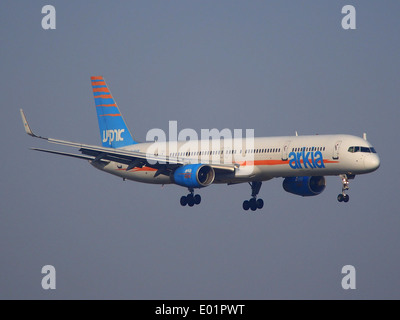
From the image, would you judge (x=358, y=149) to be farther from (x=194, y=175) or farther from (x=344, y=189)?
(x=194, y=175)

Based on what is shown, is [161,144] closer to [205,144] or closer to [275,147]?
[205,144]

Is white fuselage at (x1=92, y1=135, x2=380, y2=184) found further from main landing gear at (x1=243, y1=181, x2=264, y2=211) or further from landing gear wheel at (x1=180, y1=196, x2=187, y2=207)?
main landing gear at (x1=243, y1=181, x2=264, y2=211)

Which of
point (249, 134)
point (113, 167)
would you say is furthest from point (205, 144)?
point (113, 167)

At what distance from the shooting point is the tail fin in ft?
324

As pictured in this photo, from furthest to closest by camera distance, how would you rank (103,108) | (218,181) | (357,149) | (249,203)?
(103,108)
(249,203)
(218,181)
(357,149)

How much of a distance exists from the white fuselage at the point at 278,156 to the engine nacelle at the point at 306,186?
532 cm

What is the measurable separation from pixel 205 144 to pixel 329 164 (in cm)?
1323

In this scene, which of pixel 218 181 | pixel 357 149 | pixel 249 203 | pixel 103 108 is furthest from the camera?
pixel 103 108

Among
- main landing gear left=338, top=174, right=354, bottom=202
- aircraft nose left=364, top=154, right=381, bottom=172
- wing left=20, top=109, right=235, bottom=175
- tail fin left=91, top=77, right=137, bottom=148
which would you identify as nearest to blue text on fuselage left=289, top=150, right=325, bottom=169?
main landing gear left=338, top=174, right=354, bottom=202

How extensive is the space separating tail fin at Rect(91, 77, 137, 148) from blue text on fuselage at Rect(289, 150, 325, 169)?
68.6 ft

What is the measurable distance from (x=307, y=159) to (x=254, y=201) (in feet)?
40.7

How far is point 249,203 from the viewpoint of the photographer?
93.6 m

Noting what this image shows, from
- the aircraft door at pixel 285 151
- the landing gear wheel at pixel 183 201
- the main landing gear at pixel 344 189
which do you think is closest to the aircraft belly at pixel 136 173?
the landing gear wheel at pixel 183 201

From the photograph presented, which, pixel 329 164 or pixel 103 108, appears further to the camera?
pixel 103 108
